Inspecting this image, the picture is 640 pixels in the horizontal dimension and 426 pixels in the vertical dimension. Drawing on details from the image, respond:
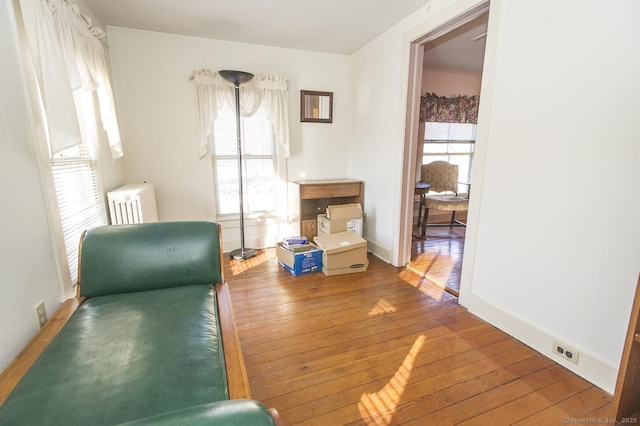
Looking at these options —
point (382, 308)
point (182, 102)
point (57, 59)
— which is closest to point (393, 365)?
point (382, 308)

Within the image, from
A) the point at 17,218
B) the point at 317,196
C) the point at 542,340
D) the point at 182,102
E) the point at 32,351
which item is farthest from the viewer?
the point at 317,196

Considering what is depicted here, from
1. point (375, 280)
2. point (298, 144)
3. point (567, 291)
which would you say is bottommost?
point (375, 280)

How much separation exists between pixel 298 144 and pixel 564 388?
319cm

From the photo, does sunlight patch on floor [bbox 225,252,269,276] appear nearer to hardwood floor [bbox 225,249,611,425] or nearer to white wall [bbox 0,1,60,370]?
hardwood floor [bbox 225,249,611,425]

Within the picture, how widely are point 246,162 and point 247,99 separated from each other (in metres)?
0.71

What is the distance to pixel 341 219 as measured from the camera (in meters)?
3.33

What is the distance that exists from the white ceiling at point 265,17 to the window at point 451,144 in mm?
2079

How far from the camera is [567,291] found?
1.63 meters

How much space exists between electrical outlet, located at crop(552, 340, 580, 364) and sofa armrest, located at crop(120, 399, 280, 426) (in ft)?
6.03

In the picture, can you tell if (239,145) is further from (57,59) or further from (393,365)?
(393,365)

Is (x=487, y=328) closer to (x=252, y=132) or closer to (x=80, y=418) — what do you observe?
(x=80, y=418)

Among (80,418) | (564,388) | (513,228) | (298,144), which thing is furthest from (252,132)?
(564,388)

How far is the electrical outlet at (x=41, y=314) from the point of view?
1.40m

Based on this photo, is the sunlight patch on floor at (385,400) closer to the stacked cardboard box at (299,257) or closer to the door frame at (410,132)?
the stacked cardboard box at (299,257)
